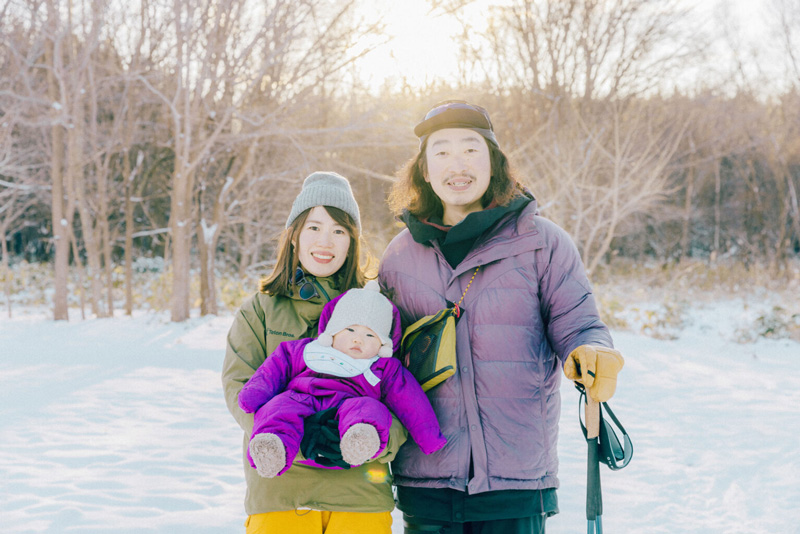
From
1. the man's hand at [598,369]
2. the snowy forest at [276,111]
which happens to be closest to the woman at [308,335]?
the man's hand at [598,369]

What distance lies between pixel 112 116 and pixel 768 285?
15.3m

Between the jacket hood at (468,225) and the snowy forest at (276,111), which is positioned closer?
the jacket hood at (468,225)

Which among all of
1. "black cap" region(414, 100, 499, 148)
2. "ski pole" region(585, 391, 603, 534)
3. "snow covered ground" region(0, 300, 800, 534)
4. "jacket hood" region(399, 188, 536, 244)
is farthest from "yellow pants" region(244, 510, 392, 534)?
"snow covered ground" region(0, 300, 800, 534)

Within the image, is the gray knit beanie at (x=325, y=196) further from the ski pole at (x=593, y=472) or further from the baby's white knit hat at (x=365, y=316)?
the ski pole at (x=593, y=472)

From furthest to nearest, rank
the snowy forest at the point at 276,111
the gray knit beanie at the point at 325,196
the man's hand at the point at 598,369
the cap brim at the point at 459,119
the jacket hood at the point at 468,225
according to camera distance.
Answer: the snowy forest at the point at 276,111 → the gray knit beanie at the point at 325,196 → the cap brim at the point at 459,119 → the jacket hood at the point at 468,225 → the man's hand at the point at 598,369

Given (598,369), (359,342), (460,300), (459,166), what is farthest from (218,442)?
(598,369)

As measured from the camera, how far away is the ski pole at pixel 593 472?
5.49 ft

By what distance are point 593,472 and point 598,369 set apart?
1.10 feet

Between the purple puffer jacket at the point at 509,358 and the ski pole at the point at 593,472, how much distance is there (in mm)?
111

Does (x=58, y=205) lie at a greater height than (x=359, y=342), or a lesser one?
greater

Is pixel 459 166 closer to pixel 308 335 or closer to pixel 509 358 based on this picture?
pixel 509 358

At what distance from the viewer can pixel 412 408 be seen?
1681mm

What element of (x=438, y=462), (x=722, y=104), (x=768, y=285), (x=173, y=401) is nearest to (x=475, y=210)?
(x=438, y=462)

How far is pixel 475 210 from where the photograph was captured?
1.97 metres
